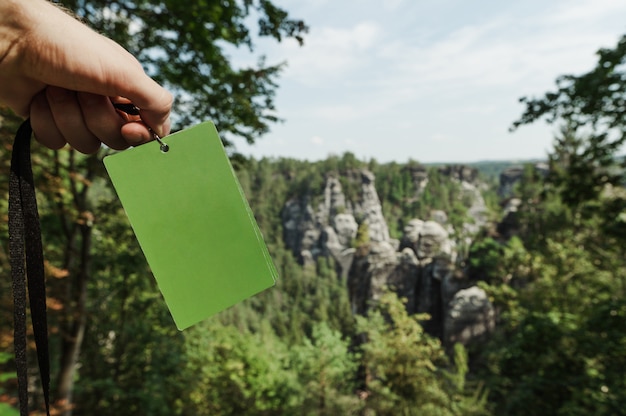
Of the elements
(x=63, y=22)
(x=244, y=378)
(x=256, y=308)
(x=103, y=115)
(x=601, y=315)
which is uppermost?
(x=63, y=22)

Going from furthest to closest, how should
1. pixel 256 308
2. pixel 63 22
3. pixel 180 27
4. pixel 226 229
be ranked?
pixel 256 308 → pixel 180 27 → pixel 226 229 → pixel 63 22

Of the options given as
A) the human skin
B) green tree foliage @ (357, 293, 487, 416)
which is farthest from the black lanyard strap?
green tree foliage @ (357, 293, 487, 416)

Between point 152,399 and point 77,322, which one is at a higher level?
point 77,322

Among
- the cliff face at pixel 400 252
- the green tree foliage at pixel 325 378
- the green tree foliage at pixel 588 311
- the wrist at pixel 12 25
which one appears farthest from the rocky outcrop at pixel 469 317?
the wrist at pixel 12 25

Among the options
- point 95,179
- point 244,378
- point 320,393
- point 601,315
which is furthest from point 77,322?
point 320,393

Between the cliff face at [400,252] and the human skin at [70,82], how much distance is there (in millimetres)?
13801

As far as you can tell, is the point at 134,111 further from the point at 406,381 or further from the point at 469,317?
the point at 469,317

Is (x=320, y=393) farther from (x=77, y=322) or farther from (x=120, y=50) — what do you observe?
(x=120, y=50)

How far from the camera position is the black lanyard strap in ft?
1.63

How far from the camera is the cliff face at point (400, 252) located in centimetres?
2612

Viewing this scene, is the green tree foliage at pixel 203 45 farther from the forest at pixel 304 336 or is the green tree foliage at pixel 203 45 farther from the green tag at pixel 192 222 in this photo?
the green tag at pixel 192 222

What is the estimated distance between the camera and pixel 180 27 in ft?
10.9

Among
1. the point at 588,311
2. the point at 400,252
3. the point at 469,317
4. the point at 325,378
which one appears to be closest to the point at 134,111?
the point at 588,311

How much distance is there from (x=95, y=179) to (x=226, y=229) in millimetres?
5252
